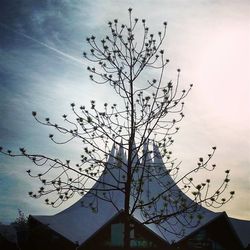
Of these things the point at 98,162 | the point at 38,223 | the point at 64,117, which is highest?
the point at 38,223

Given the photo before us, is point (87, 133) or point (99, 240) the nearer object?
point (87, 133)

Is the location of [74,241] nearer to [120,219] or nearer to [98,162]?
[120,219]

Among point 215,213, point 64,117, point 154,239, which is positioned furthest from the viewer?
point 215,213

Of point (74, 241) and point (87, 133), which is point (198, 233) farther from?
point (87, 133)

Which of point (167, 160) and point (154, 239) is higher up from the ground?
point (154, 239)

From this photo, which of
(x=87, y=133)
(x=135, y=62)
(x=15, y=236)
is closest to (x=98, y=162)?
(x=87, y=133)

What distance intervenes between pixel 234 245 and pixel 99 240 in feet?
32.3

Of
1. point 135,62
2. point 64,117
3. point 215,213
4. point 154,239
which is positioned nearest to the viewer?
point 64,117

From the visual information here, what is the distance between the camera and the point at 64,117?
8.61 m

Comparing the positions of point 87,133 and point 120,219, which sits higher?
point 120,219

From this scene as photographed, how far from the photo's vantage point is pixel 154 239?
26578 mm

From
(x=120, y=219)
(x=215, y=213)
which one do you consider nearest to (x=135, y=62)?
(x=120, y=219)

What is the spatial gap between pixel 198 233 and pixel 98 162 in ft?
67.2

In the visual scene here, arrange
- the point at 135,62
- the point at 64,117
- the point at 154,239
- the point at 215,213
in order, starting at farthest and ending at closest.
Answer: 1. the point at 215,213
2. the point at 154,239
3. the point at 135,62
4. the point at 64,117
